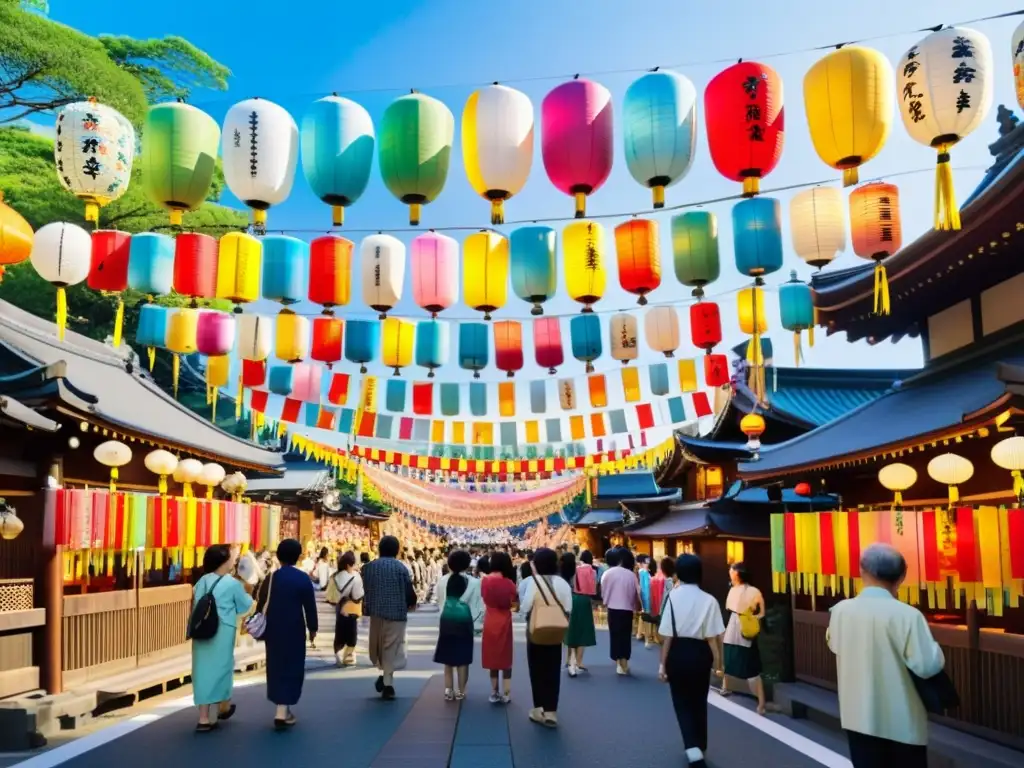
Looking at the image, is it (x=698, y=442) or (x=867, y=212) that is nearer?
(x=867, y=212)

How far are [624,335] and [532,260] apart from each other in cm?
400

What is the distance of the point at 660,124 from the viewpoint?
9.24m

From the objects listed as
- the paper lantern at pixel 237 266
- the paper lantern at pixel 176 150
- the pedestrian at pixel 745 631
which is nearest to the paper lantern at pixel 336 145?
the paper lantern at pixel 176 150

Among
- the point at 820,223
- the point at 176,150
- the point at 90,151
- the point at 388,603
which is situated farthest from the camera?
the point at 388,603

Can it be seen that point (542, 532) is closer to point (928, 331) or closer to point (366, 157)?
point (928, 331)

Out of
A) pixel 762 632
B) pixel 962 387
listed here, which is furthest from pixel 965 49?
pixel 762 632

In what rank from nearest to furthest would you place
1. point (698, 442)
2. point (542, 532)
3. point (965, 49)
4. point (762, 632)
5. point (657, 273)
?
point (965, 49) < point (657, 273) < point (762, 632) < point (698, 442) < point (542, 532)

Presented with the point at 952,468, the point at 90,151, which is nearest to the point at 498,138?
the point at 90,151

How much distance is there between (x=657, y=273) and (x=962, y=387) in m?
4.01

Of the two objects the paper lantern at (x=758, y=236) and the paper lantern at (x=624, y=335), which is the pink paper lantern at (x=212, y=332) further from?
the paper lantern at (x=758, y=236)

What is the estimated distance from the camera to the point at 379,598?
1138 centimetres

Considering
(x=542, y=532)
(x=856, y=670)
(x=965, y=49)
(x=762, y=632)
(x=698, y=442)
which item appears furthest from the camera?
(x=542, y=532)

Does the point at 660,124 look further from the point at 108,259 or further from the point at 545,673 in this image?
the point at 108,259

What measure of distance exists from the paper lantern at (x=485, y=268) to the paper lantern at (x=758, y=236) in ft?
10.1
